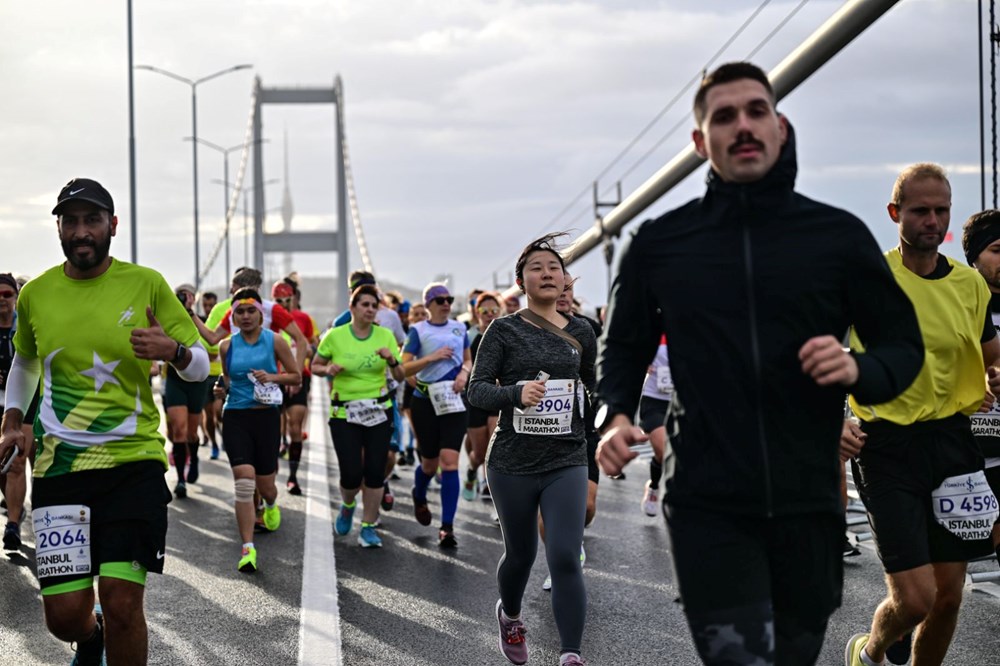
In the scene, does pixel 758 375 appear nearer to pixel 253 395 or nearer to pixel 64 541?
pixel 64 541

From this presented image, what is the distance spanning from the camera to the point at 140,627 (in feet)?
14.9

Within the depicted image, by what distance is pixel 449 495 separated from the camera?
9344 millimetres

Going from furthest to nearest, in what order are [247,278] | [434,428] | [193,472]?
[193,472]
[247,278]
[434,428]

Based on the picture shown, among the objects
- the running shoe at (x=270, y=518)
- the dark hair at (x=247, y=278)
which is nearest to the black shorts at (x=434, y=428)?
the running shoe at (x=270, y=518)

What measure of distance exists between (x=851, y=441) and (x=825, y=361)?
1792 mm

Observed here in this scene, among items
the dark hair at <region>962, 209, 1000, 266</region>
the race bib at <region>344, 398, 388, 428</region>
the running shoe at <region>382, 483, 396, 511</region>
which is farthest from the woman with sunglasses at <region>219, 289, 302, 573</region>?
the dark hair at <region>962, 209, 1000, 266</region>

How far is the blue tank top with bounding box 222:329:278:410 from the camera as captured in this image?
8.96 metres

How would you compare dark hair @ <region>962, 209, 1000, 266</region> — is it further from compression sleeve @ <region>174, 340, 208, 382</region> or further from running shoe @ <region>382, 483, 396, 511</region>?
running shoe @ <region>382, 483, 396, 511</region>

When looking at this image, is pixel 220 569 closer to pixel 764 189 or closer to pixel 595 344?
pixel 595 344

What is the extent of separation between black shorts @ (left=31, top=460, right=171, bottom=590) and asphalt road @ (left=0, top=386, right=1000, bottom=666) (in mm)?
1322

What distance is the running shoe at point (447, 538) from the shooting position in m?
8.99

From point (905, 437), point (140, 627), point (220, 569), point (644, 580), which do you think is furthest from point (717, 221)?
point (220, 569)

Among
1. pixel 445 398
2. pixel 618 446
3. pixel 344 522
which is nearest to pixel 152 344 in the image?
pixel 618 446

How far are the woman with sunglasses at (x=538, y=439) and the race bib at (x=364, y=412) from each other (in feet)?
9.70
